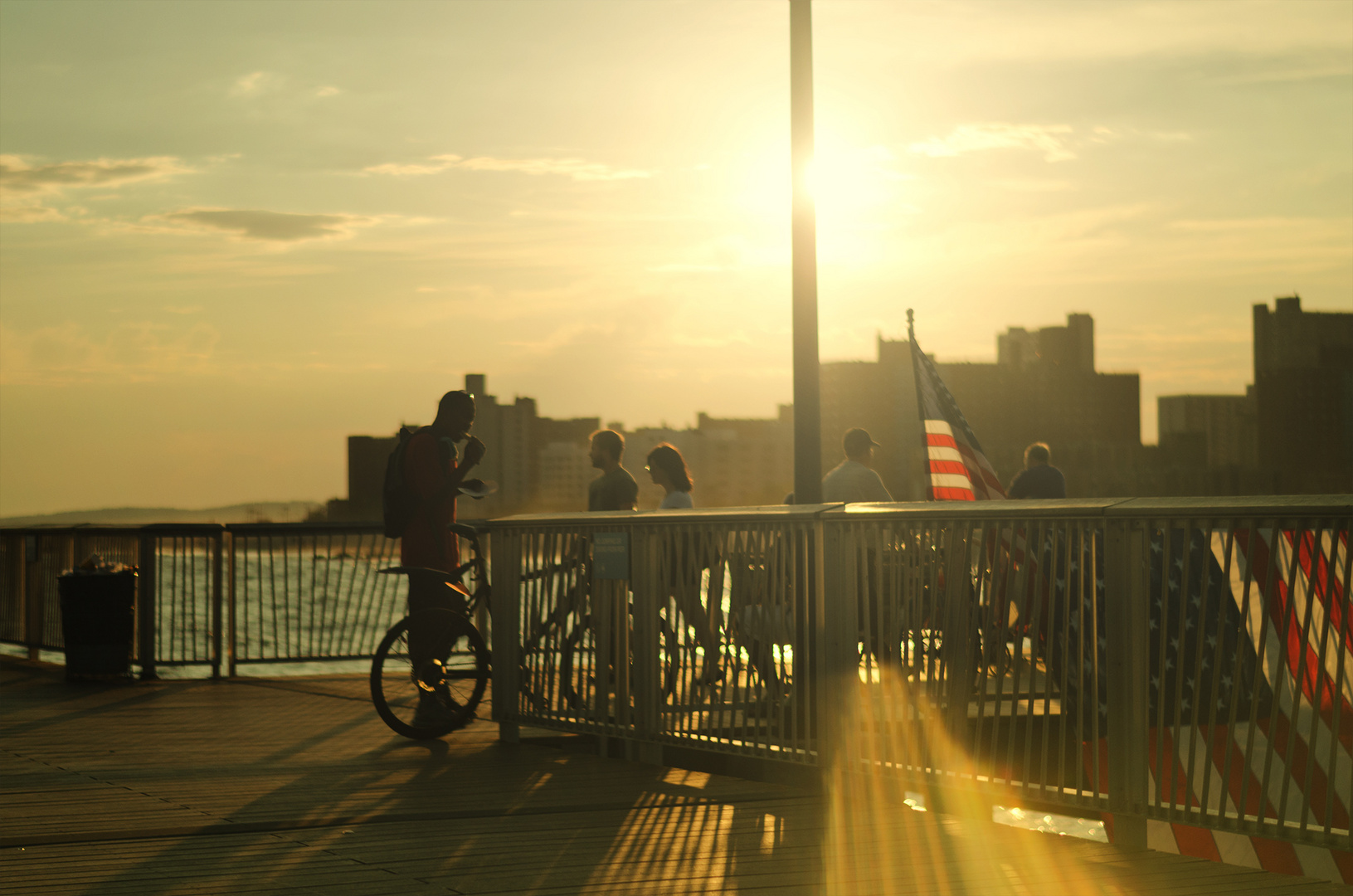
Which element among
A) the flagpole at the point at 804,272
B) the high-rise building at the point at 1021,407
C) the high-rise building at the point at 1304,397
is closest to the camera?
the flagpole at the point at 804,272

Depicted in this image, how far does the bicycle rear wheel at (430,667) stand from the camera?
8.71 metres

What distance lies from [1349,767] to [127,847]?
15.9 ft

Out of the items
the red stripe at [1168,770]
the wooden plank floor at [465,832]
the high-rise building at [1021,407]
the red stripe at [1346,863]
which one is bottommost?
the red stripe at [1346,863]

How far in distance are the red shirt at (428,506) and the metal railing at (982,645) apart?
1.41 feet

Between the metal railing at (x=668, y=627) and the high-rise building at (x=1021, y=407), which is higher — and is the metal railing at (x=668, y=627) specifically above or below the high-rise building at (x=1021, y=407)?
below

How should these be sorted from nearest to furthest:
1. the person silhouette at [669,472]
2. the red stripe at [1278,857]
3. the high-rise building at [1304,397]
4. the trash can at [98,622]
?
the red stripe at [1278,857]
the person silhouette at [669,472]
the trash can at [98,622]
the high-rise building at [1304,397]

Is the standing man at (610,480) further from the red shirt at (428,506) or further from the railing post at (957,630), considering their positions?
the railing post at (957,630)

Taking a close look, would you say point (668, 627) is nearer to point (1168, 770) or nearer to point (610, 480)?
point (610, 480)

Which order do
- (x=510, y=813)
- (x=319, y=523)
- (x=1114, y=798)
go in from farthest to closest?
(x=319, y=523) < (x=510, y=813) < (x=1114, y=798)

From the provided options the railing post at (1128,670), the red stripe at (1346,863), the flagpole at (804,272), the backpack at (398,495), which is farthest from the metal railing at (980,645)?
the flagpole at (804,272)

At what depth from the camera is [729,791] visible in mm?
7203

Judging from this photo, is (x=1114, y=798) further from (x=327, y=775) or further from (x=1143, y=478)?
(x=1143, y=478)

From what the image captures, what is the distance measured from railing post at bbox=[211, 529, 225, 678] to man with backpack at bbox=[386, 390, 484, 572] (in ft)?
15.8

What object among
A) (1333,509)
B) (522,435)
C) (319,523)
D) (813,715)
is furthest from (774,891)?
(522,435)
